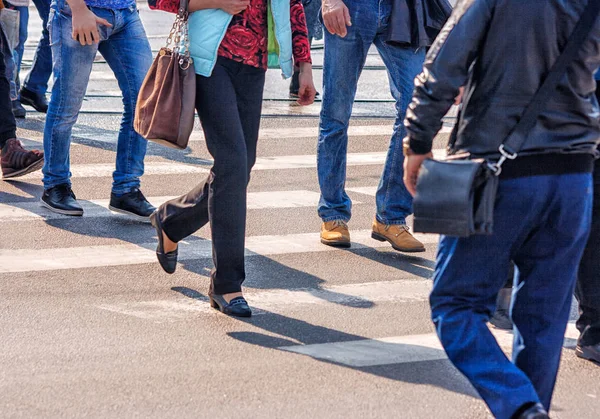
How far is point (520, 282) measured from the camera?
3400 mm

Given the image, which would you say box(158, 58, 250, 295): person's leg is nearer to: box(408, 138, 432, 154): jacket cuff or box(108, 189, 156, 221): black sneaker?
box(408, 138, 432, 154): jacket cuff

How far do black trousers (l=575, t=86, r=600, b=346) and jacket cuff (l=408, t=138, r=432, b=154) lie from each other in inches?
52.3

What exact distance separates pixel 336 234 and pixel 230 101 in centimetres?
156

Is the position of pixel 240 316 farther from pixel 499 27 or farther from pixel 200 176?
pixel 200 176

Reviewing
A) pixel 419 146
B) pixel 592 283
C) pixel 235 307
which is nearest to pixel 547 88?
pixel 419 146

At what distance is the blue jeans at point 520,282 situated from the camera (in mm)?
3242

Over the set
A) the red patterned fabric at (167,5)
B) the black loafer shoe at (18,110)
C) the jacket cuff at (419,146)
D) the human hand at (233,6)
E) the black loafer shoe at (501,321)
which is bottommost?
the black loafer shoe at (18,110)

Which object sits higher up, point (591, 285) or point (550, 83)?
point (550, 83)

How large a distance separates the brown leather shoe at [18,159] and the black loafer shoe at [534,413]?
470 centimetres

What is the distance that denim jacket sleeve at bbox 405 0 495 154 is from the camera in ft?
10.5

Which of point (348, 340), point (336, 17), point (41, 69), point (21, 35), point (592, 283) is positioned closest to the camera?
point (592, 283)

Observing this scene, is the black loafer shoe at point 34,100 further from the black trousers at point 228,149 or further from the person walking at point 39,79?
the black trousers at point 228,149

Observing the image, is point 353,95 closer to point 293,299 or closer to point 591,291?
point 293,299

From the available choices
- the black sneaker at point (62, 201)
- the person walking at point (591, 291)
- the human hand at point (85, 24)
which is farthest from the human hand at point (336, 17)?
the black sneaker at point (62, 201)
